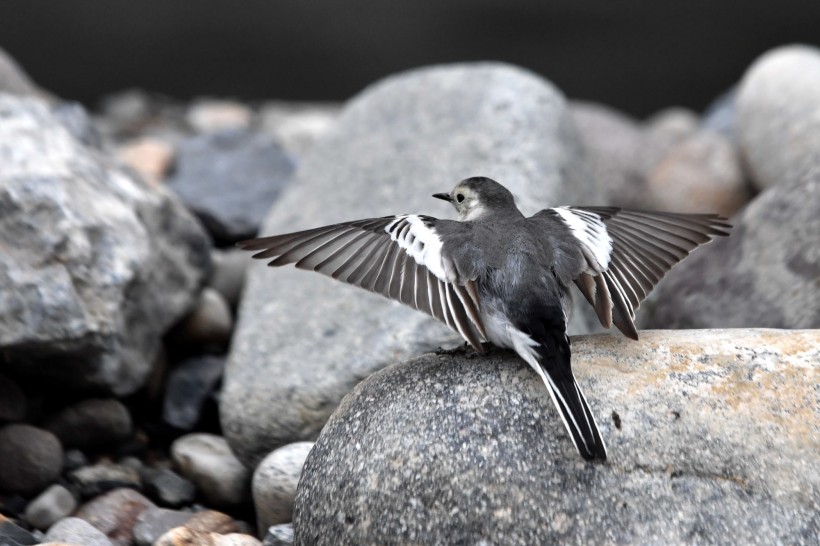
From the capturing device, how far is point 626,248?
339 centimetres

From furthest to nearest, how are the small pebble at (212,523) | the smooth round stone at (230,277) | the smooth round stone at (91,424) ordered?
the smooth round stone at (230,277) → the smooth round stone at (91,424) → the small pebble at (212,523)

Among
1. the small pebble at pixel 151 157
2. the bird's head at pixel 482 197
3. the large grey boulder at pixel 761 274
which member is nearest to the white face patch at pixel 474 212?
the bird's head at pixel 482 197

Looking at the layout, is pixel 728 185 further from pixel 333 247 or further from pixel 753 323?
pixel 333 247

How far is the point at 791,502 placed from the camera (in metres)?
2.70

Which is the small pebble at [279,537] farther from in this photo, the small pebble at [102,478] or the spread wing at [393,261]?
the small pebble at [102,478]

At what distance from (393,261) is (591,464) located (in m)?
0.92

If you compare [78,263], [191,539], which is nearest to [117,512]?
[191,539]

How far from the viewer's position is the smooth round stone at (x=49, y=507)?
352 cm

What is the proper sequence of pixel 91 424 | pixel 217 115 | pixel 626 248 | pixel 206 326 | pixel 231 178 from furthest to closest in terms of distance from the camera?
pixel 217 115 < pixel 231 178 < pixel 206 326 < pixel 91 424 < pixel 626 248

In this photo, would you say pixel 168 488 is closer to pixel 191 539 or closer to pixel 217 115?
pixel 191 539

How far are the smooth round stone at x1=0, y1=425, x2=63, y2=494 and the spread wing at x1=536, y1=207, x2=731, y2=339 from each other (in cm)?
199

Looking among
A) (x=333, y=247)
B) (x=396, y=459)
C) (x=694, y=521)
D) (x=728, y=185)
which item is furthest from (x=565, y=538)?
(x=728, y=185)

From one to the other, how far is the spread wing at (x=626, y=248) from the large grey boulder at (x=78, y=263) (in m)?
1.67

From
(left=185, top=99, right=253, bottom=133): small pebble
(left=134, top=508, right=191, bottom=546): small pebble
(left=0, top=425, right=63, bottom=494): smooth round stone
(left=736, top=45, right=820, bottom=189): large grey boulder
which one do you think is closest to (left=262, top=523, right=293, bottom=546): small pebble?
(left=134, top=508, right=191, bottom=546): small pebble
